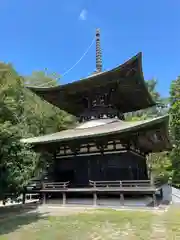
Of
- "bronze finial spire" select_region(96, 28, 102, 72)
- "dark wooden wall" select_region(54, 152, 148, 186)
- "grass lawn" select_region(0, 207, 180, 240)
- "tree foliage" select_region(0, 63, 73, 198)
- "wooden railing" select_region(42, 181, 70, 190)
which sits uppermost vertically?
"bronze finial spire" select_region(96, 28, 102, 72)

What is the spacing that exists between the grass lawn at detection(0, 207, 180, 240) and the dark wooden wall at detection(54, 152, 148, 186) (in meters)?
3.50

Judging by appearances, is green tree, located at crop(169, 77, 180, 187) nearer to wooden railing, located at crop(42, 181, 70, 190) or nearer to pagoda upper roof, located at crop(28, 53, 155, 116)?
pagoda upper roof, located at crop(28, 53, 155, 116)

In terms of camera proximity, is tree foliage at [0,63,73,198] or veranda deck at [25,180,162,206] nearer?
tree foliage at [0,63,73,198]

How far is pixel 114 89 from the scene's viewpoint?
1487 cm

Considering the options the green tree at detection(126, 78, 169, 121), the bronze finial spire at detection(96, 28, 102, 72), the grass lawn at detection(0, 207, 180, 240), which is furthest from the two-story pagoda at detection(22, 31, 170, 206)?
the green tree at detection(126, 78, 169, 121)

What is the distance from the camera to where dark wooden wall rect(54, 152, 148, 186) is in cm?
1254

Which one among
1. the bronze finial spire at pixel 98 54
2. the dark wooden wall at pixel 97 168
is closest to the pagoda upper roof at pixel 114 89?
the bronze finial spire at pixel 98 54

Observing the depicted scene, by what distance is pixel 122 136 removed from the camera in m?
11.7

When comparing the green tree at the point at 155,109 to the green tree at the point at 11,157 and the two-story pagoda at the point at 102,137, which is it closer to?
the two-story pagoda at the point at 102,137

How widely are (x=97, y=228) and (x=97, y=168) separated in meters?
5.98

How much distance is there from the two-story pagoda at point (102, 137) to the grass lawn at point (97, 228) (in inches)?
102

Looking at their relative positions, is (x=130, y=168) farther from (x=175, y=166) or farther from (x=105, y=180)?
(x=175, y=166)

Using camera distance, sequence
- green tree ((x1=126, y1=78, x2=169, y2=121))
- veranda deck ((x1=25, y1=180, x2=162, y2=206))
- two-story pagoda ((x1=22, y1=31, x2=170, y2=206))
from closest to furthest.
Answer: veranda deck ((x1=25, y1=180, x2=162, y2=206)) < two-story pagoda ((x1=22, y1=31, x2=170, y2=206)) < green tree ((x1=126, y1=78, x2=169, y2=121))

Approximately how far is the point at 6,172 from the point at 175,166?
68.3 feet
